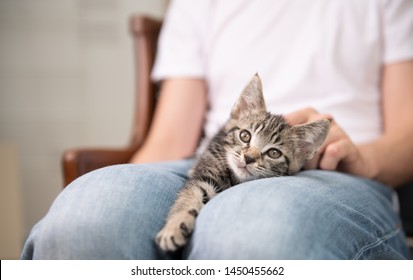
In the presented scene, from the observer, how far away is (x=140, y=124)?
1.14 m

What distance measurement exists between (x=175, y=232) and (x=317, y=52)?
0.53 m

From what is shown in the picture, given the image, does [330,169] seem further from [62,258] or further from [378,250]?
[62,258]

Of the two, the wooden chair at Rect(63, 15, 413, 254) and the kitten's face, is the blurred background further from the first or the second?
the kitten's face

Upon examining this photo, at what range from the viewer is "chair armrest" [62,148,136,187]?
82 cm

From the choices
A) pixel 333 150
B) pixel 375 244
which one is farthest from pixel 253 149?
pixel 375 244

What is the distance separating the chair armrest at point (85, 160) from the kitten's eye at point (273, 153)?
1.20 ft

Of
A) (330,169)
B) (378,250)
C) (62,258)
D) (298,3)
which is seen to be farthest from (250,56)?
(62,258)

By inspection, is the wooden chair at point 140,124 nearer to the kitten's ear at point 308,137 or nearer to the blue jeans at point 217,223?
the blue jeans at point 217,223

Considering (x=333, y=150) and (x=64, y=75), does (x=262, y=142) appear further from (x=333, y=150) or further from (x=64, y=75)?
(x=64, y=75)

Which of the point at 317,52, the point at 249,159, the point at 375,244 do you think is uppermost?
the point at 317,52

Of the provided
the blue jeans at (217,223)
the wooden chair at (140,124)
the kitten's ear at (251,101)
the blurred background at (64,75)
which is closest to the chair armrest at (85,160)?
the wooden chair at (140,124)

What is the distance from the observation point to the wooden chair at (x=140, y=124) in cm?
83

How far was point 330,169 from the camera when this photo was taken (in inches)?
30.0

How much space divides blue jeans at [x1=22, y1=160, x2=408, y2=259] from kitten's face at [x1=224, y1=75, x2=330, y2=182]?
0.27 feet
